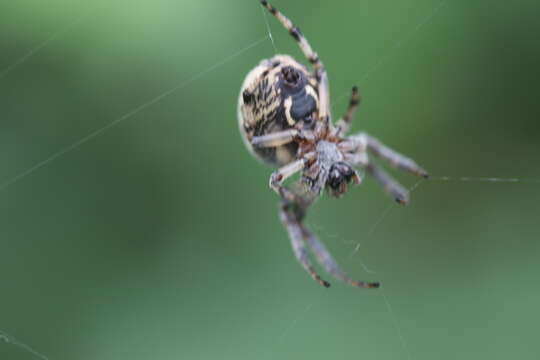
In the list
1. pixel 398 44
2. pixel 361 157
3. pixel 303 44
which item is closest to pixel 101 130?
pixel 303 44

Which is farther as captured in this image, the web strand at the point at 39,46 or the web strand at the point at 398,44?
the web strand at the point at 398,44

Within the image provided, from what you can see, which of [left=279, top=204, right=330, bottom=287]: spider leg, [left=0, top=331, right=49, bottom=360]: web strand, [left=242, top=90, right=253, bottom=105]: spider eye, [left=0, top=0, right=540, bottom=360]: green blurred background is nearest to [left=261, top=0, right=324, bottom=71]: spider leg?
[left=242, top=90, right=253, bottom=105]: spider eye

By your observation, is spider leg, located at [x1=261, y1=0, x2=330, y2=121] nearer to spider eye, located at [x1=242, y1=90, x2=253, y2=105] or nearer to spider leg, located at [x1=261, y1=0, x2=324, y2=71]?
spider leg, located at [x1=261, y1=0, x2=324, y2=71]

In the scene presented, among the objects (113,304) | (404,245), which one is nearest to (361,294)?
(404,245)

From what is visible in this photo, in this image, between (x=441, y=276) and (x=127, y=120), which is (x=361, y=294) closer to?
(x=441, y=276)

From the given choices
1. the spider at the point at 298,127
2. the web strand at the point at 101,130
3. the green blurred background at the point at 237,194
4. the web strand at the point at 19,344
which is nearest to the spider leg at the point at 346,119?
the spider at the point at 298,127

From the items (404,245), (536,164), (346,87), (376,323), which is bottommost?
(376,323)

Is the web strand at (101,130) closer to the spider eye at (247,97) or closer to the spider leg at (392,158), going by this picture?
the spider eye at (247,97)

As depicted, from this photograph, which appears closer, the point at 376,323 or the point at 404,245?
the point at 376,323
